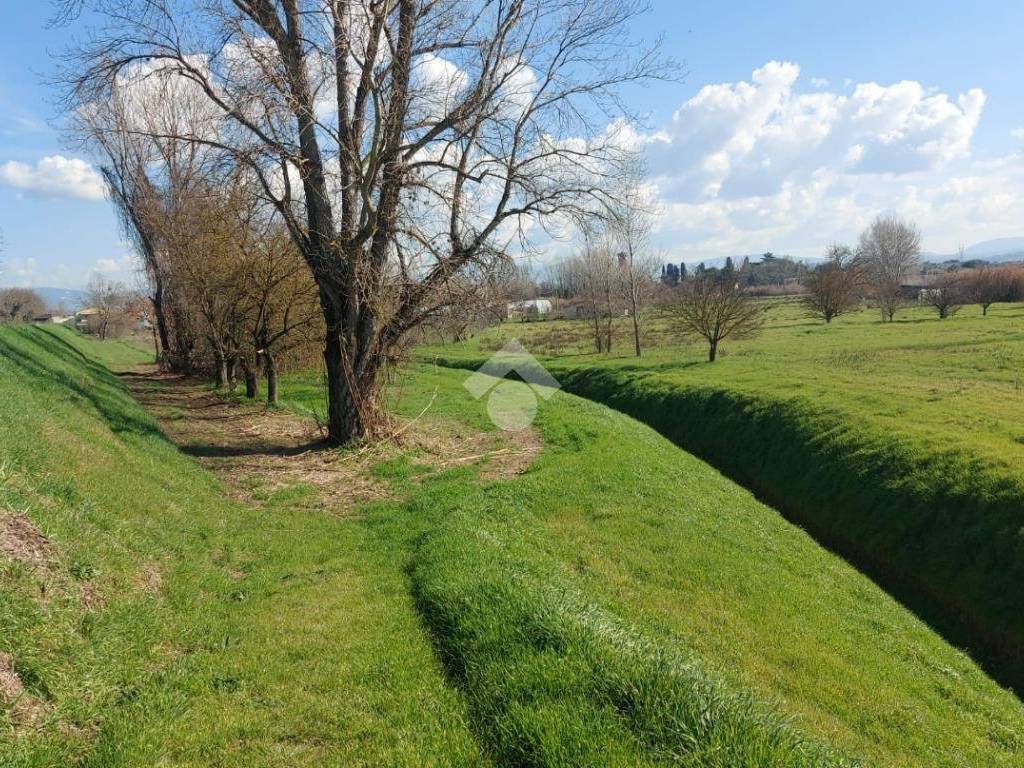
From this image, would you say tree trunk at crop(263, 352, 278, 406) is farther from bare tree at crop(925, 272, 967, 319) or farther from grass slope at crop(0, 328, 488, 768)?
bare tree at crop(925, 272, 967, 319)

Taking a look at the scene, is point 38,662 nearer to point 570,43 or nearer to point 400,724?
point 400,724

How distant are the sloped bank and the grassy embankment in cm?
3

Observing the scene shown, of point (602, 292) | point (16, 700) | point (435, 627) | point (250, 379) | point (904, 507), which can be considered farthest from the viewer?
A: point (602, 292)

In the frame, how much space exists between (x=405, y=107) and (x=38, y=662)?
1057cm

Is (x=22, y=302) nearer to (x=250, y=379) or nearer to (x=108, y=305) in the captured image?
(x=108, y=305)

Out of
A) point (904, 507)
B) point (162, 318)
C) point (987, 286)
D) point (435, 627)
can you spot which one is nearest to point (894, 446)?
point (904, 507)

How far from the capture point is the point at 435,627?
514cm

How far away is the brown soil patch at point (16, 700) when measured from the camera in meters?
3.22

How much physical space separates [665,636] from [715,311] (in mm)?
26668

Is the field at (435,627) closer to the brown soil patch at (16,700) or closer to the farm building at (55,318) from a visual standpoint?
the brown soil patch at (16,700)

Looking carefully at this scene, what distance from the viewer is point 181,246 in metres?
18.1

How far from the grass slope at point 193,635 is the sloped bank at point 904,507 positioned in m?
8.41

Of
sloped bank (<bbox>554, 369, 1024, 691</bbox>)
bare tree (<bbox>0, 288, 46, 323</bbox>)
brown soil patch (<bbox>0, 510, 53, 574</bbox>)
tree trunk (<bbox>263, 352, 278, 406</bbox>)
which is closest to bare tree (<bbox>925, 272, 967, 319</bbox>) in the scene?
sloped bank (<bbox>554, 369, 1024, 691</bbox>)

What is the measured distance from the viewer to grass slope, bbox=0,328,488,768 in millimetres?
3484
